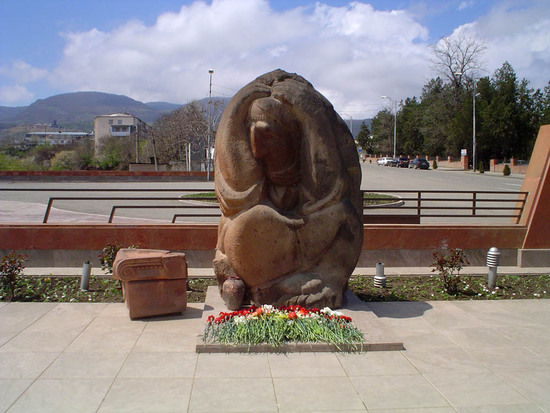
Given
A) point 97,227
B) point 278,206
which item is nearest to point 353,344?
point 278,206

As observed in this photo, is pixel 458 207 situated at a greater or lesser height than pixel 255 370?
greater

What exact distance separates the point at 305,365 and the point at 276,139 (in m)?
2.65

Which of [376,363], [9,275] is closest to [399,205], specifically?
[376,363]

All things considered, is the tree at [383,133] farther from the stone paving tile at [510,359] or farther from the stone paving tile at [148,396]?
the stone paving tile at [148,396]

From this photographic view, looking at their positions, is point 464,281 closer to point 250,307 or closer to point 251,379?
point 250,307

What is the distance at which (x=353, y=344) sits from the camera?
5.16 meters

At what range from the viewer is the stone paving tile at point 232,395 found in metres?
4.02

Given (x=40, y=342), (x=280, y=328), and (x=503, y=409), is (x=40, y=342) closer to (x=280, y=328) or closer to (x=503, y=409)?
(x=280, y=328)

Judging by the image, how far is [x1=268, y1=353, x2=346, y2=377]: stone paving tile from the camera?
183 inches

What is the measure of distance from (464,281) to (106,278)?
627 cm

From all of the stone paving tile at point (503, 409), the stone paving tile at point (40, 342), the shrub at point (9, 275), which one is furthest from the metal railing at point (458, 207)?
the shrub at point (9, 275)

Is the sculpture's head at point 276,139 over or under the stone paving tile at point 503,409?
over

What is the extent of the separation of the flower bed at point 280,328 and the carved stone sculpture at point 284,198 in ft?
1.16

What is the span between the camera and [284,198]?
6062 mm
